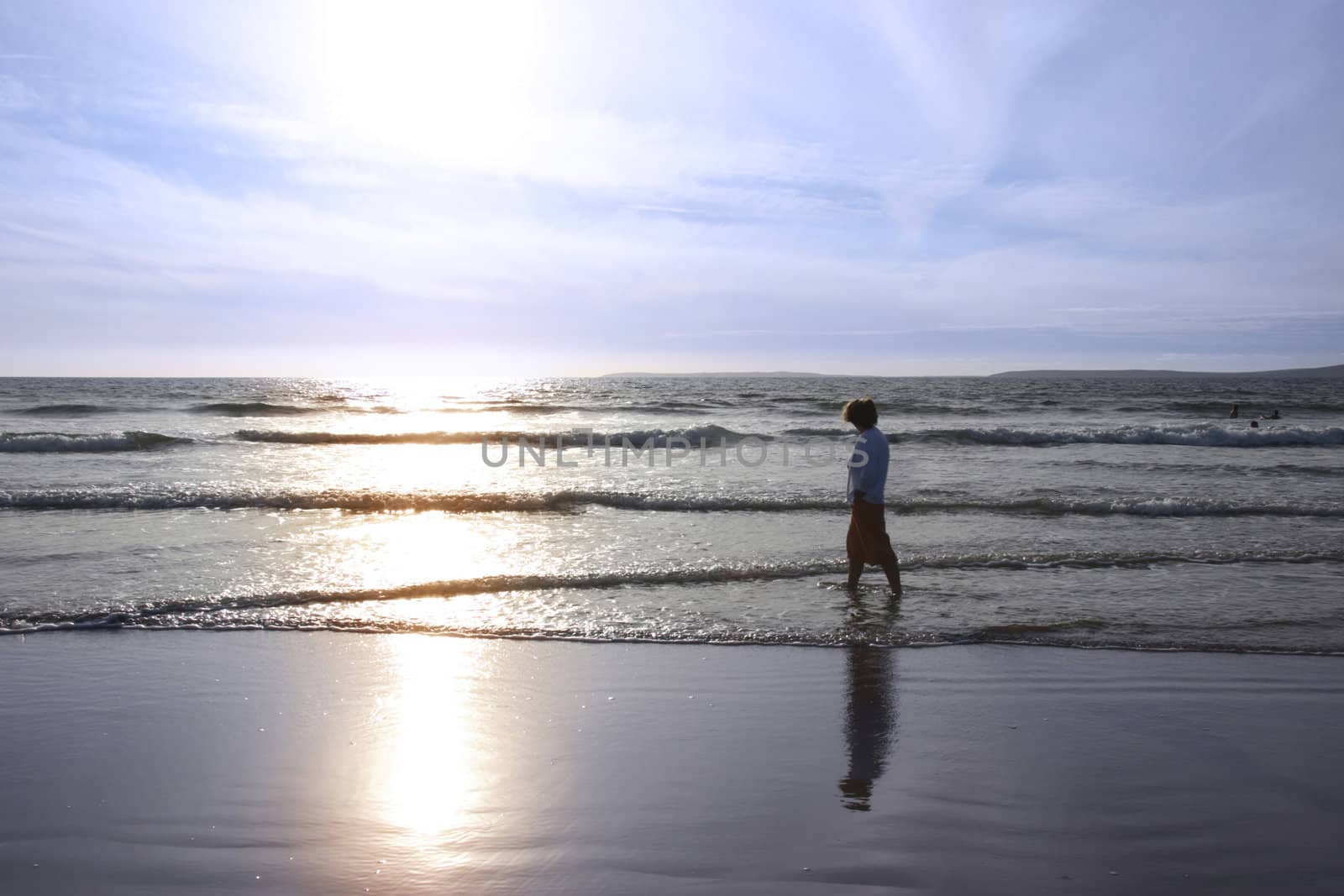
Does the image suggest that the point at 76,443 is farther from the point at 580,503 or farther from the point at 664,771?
the point at 664,771

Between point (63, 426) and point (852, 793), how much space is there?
1286 inches

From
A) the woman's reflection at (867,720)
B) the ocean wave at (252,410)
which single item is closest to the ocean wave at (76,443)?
the ocean wave at (252,410)

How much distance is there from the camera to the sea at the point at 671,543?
21.2 feet

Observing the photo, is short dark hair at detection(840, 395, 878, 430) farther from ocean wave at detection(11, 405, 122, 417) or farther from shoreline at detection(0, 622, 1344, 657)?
ocean wave at detection(11, 405, 122, 417)

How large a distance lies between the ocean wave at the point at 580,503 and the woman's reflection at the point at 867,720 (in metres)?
6.26

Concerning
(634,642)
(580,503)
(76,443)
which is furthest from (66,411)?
(634,642)

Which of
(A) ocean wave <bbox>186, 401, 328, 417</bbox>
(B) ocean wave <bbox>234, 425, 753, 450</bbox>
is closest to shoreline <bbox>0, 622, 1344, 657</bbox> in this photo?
(B) ocean wave <bbox>234, 425, 753, 450</bbox>

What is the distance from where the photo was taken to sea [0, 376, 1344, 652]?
646cm

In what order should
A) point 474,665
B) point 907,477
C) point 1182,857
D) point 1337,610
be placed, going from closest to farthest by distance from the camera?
1. point 1182,857
2. point 474,665
3. point 1337,610
4. point 907,477

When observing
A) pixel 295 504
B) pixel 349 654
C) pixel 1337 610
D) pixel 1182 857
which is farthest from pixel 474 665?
pixel 295 504

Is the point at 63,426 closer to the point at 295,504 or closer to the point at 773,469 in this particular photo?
the point at 295,504

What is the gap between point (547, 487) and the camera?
45.3ft

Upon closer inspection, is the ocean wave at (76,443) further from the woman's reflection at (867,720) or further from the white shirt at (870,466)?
the woman's reflection at (867,720)

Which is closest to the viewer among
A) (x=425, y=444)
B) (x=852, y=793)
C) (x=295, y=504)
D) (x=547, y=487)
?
(x=852, y=793)
